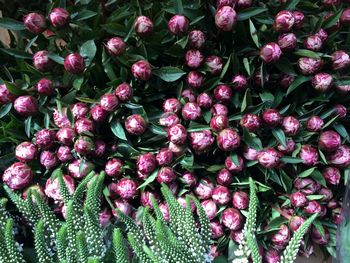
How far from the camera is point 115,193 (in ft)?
3.17

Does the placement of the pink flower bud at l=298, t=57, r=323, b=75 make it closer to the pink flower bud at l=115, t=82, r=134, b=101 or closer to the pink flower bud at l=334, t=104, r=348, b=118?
the pink flower bud at l=334, t=104, r=348, b=118

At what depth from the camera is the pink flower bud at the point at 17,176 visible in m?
0.95

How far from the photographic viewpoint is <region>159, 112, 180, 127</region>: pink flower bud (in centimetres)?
94

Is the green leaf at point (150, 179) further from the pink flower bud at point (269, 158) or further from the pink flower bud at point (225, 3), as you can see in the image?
the pink flower bud at point (225, 3)

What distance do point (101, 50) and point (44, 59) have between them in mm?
128

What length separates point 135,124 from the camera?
928mm

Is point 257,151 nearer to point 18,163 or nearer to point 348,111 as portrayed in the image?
point 348,111

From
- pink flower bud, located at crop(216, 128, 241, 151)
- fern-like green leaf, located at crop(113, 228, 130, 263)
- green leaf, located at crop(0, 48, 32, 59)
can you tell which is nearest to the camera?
fern-like green leaf, located at crop(113, 228, 130, 263)

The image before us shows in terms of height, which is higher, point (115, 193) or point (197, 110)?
point (197, 110)

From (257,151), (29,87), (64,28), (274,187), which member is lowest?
(274,187)

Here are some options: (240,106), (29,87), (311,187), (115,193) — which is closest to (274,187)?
(311,187)

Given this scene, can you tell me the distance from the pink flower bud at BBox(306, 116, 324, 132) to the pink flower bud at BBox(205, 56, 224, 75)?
226mm

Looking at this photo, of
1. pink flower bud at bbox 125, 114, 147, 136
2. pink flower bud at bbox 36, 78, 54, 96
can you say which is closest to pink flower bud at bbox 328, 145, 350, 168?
pink flower bud at bbox 125, 114, 147, 136

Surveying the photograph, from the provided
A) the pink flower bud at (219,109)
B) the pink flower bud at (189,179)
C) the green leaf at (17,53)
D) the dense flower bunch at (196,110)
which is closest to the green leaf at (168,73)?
the dense flower bunch at (196,110)
